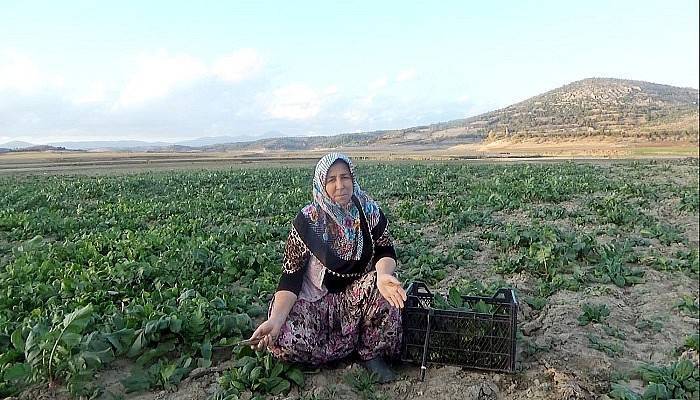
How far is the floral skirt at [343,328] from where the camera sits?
3.28 m

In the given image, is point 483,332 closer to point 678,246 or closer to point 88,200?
point 678,246

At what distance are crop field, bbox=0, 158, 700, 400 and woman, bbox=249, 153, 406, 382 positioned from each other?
0.53 ft

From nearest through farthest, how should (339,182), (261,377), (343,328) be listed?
(261,377) → (339,182) → (343,328)

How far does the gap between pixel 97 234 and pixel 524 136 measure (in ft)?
281

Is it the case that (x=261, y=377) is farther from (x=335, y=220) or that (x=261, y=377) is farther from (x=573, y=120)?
(x=573, y=120)

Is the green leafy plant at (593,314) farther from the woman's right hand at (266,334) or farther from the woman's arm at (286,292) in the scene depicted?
the woman's right hand at (266,334)

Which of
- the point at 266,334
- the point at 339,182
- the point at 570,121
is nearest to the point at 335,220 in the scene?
the point at 339,182

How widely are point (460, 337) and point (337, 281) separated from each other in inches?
33.1

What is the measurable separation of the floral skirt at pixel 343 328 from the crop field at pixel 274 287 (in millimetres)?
117

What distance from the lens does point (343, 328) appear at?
341cm

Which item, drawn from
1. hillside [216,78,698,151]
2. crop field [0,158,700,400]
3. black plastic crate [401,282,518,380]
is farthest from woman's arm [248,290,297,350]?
hillside [216,78,698,151]

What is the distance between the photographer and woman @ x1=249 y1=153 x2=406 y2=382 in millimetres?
3297

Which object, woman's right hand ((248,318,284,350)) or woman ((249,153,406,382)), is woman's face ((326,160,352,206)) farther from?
woman's right hand ((248,318,284,350))

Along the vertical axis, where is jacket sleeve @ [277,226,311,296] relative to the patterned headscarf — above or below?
below
